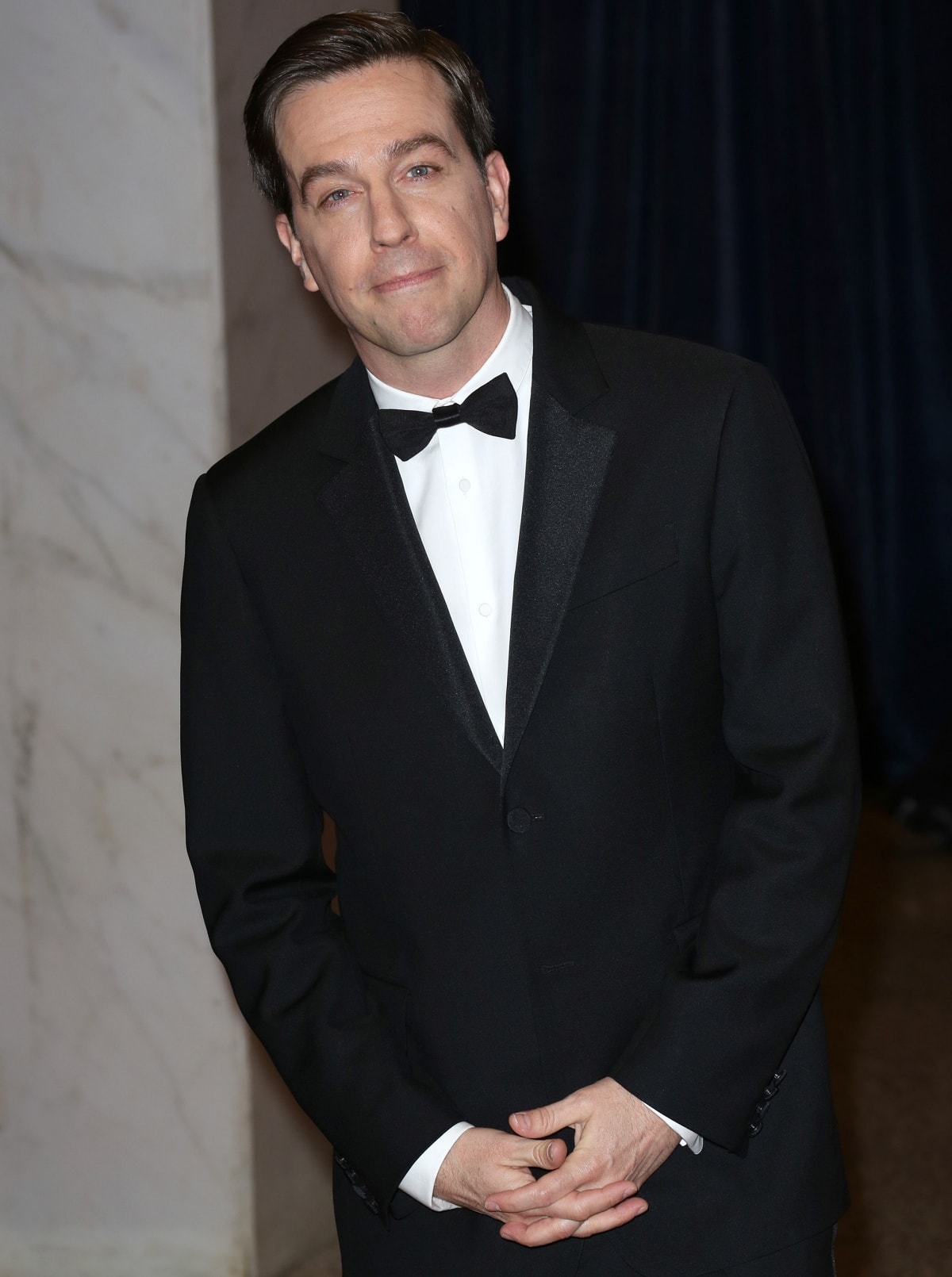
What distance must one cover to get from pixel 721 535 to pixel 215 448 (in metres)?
1.12

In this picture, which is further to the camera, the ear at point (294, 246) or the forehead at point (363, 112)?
the ear at point (294, 246)

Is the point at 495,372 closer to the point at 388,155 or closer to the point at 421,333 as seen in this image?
the point at 421,333

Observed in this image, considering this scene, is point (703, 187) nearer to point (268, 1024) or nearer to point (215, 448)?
point (215, 448)

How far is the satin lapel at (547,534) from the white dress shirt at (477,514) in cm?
3

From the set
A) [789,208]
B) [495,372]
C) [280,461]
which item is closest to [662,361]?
[495,372]

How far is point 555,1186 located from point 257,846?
46cm

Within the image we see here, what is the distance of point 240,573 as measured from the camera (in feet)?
5.18

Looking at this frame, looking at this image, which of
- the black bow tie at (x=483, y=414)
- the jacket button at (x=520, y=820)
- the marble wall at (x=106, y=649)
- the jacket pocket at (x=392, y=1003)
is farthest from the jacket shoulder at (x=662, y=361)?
the marble wall at (x=106, y=649)

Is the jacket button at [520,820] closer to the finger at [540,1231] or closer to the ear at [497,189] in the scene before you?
the finger at [540,1231]

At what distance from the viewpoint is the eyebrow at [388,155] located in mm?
1501

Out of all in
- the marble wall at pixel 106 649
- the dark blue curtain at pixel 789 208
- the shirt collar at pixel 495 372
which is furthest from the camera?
the dark blue curtain at pixel 789 208

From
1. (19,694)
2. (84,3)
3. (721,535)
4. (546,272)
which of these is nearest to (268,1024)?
(721,535)

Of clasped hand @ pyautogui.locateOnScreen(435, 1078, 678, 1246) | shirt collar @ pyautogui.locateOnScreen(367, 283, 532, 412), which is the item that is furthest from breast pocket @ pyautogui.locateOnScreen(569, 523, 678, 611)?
clasped hand @ pyautogui.locateOnScreen(435, 1078, 678, 1246)

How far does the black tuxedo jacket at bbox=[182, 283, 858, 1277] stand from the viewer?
4.63 feet
